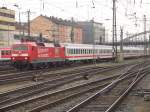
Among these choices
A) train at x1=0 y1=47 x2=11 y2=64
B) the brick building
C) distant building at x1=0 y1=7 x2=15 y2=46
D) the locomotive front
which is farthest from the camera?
the brick building

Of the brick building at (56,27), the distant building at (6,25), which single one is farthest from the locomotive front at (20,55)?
the brick building at (56,27)

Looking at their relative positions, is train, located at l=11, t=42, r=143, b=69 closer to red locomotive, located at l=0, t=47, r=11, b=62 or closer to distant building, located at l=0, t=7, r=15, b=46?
red locomotive, located at l=0, t=47, r=11, b=62

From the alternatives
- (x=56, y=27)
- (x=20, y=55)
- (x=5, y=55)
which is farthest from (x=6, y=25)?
(x=20, y=55)

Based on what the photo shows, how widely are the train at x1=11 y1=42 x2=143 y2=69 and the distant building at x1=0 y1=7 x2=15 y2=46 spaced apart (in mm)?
42221

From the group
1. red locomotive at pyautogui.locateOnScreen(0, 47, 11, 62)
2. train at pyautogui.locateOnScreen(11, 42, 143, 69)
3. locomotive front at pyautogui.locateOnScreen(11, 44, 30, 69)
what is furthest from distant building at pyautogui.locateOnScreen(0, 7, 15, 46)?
locomotive front at pyautogui.locateOnScreen(11, 44, 30, 69)

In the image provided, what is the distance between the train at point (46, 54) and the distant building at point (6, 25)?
1662 inches

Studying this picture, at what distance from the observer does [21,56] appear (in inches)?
1523

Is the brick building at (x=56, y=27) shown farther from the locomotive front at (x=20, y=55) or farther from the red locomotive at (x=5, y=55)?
the locomotive front at (x=20, y=55)

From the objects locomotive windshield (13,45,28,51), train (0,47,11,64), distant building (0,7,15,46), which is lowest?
train (0,47,11,64)

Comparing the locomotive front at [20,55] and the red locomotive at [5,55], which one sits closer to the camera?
the locomotive front at [20,55]

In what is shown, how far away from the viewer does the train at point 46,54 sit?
38.7m

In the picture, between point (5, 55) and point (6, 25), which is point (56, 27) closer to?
point (6, 25)

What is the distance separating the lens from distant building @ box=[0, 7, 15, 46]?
3890 inches

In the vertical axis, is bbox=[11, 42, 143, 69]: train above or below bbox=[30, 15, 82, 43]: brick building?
below
